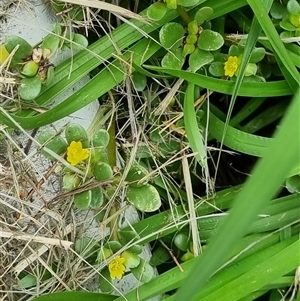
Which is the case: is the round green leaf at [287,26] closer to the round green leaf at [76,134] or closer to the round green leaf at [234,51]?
the round green leaf at [234,51]

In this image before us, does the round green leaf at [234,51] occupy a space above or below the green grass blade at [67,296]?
above

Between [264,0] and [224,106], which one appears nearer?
[264,0]

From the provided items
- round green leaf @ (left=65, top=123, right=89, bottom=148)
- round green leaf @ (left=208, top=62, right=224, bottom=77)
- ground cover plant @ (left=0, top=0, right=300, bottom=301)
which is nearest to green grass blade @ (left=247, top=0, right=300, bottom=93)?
ground cover plant @ (left=0, top=0, right=300, bottom=301)

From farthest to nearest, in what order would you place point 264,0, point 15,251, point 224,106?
point 224,106 → point 15,251 → point 264,0

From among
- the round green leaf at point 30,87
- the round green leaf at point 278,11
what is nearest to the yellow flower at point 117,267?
the round green leaf at point 30,87

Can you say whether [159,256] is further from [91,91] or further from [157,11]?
[157,11]

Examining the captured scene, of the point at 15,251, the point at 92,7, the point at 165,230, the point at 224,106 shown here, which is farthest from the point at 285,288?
the point at 92,7

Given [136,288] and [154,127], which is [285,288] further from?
[154,127]
